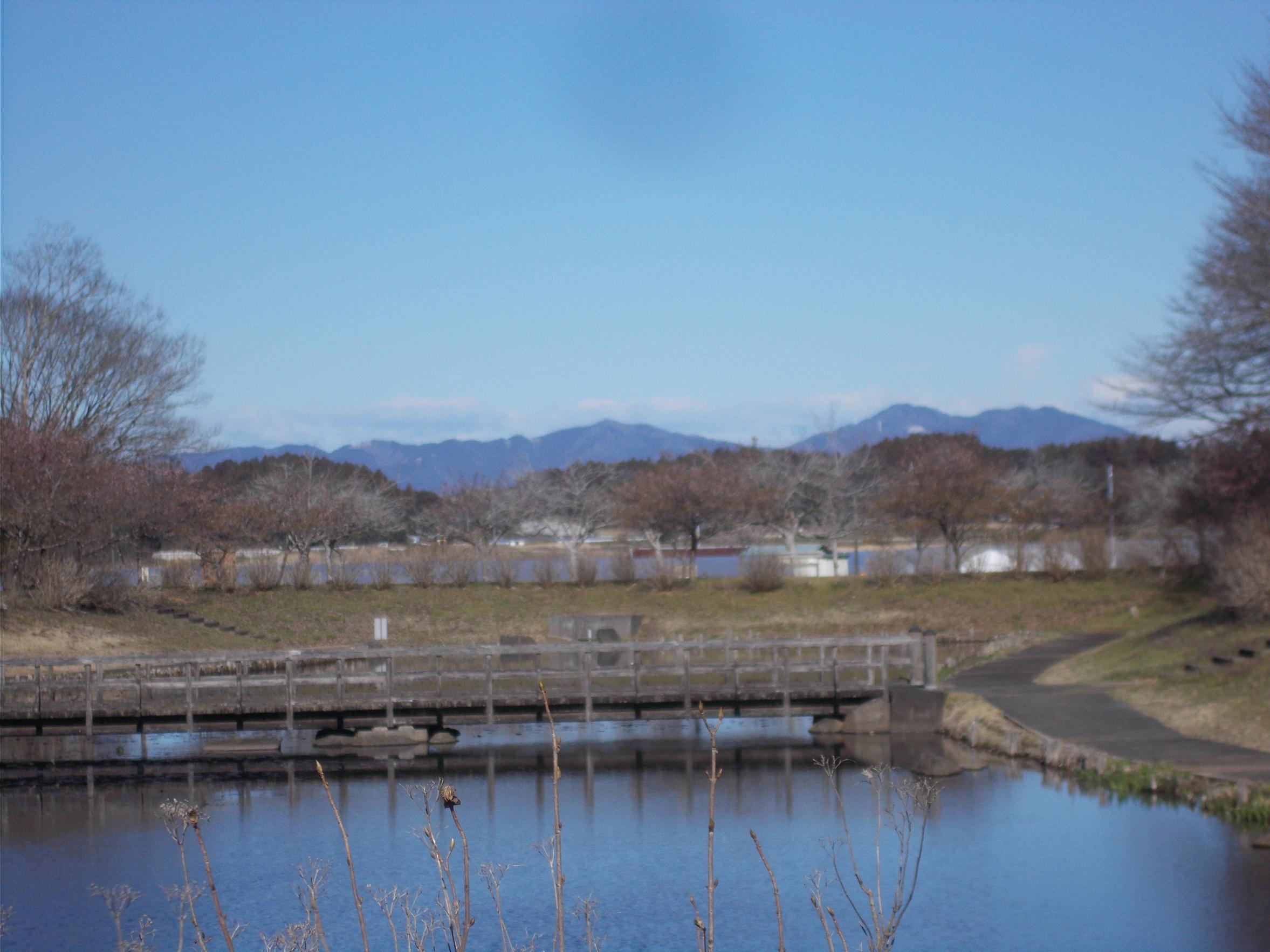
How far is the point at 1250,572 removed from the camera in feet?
82.1

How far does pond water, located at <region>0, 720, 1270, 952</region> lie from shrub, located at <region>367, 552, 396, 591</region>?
22.8 metres

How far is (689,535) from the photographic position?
5569 centimetres

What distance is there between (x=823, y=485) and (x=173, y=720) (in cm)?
4673

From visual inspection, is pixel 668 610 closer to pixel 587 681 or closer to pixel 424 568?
pixel 424 568

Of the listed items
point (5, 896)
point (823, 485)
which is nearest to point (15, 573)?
point (5, 896)

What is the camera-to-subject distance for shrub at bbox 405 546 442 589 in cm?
4575

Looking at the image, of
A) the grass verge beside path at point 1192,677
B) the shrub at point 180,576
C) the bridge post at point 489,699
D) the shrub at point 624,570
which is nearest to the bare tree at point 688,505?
the shrub at point 624,570

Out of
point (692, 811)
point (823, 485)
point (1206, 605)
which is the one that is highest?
point (823, 485)

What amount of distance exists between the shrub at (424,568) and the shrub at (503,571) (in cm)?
202

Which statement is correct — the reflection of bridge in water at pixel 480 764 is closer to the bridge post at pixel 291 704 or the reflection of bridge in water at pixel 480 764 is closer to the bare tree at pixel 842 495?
the bridge post at pixel 291 704

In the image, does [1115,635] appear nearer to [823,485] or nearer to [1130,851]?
[1130,851]

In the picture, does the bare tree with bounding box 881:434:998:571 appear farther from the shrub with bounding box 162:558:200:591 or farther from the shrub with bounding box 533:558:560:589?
the shrub with bounding box 162:558:200:591

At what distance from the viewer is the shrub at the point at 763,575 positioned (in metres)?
44.1

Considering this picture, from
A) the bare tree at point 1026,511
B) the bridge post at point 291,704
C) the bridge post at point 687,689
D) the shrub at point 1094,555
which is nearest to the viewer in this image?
the bridge post at point 291,704
